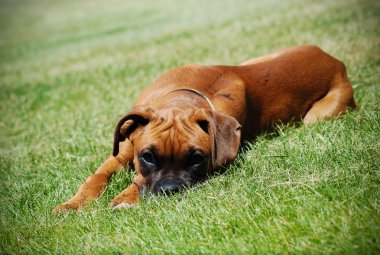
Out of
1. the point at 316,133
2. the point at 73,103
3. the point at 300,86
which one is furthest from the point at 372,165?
the point at 73,103

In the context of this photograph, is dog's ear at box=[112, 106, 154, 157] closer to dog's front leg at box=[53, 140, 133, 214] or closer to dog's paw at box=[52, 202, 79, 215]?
dog's front leg at box=[53, 140, 133, 214]

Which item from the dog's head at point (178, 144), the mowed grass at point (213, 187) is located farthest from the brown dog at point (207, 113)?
the mowed grass at point (213, 187)

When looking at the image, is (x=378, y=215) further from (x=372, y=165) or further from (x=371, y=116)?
(x=371, y=116)

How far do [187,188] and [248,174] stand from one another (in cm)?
59

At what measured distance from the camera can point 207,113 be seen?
429 centimetres

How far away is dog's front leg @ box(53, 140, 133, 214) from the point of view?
13.4 feet

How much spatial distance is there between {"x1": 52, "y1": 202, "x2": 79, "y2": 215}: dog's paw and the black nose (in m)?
0.79

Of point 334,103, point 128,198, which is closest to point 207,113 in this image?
point 128,198

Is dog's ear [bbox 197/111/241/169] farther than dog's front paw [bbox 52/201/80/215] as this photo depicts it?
Yes

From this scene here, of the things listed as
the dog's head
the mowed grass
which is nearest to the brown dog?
the dog's head

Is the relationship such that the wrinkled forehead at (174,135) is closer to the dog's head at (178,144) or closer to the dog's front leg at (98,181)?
the dog's head at (178,144)

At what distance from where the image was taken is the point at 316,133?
15.8 ft

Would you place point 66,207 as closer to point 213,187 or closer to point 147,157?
point 147,157

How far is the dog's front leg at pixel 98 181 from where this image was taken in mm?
4090
